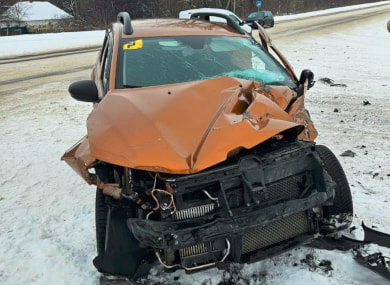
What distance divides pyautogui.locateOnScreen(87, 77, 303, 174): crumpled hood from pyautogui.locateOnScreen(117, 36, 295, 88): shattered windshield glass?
42 cm

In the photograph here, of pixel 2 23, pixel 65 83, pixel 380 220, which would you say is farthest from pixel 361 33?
pixel 2 23

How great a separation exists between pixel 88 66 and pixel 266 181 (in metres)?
10.0

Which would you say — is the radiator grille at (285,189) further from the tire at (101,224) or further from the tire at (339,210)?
the tire at (101,224)

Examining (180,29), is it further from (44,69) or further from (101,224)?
(44,69)

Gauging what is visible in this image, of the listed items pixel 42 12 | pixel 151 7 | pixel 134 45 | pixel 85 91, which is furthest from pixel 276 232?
pixel 42 12

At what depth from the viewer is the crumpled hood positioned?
221 cm

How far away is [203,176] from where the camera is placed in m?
2.20

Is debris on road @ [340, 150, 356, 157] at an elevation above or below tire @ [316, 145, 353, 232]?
below

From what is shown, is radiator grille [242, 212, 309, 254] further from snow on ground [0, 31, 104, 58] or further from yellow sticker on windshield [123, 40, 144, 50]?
snow on ground [0, 31, 104, 58]

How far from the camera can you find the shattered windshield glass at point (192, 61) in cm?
328

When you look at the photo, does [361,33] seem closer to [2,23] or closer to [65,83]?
[65,83]

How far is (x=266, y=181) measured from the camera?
238 centimetres

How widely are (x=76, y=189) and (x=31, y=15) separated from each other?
49891 mm

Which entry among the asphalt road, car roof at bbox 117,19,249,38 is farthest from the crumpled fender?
the asphalt road
